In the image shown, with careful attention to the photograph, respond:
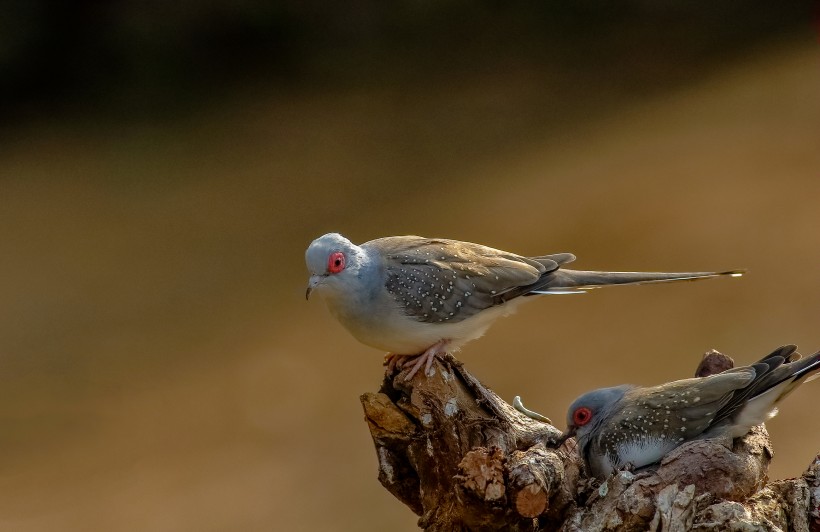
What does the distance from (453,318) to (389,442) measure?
2.22ft

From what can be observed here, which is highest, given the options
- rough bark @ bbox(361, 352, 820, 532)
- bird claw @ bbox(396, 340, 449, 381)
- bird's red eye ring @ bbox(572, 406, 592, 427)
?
bird claw @ bbox(396, 340, 449, 381)

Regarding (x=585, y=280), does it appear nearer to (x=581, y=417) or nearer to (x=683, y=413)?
(x=581, y=417)

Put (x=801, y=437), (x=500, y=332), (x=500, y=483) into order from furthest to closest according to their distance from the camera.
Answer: (x=500, y=332), (x=801, y=437), (x=500, y=483)

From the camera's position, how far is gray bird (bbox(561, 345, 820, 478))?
12.7 feet

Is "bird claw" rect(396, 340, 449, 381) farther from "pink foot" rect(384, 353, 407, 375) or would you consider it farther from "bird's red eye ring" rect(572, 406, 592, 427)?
"bird's red eye ring" rect(572, 406, 592, 427)

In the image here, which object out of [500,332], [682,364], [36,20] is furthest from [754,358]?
[36,20]

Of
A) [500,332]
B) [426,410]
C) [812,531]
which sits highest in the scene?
[500,332]

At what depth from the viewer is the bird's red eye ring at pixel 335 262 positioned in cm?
418

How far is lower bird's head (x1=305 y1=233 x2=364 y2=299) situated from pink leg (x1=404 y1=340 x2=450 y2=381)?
1.45ft

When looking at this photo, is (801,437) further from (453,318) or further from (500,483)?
(500,483)

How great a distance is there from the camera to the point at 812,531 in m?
3.63

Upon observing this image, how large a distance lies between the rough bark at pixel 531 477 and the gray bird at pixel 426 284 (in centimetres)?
18

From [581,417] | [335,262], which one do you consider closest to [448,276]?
[335,262]

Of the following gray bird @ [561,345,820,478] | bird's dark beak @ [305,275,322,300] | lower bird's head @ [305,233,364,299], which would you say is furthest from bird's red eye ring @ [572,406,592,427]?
bird's dark beak @ [305,275,322,300]
